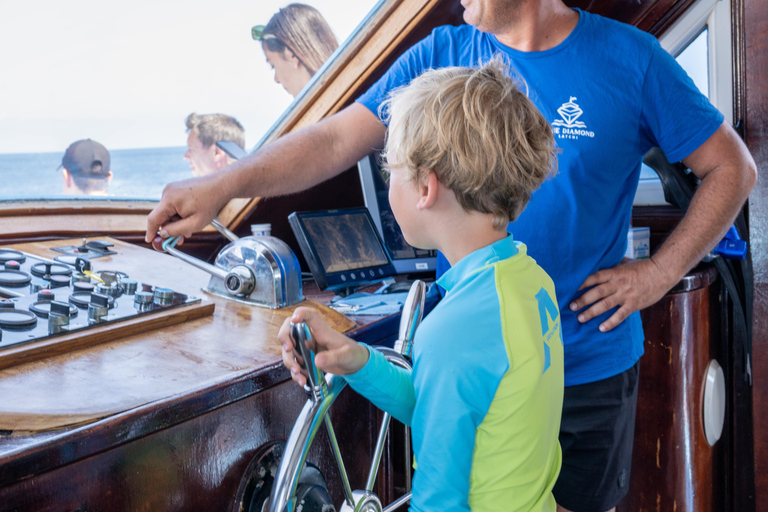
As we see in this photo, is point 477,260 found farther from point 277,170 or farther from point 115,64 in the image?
point 115,64

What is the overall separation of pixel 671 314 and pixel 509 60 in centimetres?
89

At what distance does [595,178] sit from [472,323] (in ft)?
2.12

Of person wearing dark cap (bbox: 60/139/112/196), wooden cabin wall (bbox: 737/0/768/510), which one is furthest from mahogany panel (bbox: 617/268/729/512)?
person wearing dark cap (bbox: 60/139/112/196)

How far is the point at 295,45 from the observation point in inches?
99.8

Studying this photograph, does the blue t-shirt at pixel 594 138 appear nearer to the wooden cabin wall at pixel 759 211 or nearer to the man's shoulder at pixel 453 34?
the man's shoulder at pixel 453 34

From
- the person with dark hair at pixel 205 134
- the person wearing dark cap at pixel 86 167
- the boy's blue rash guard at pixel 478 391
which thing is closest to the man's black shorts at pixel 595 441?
the boy's blue rash guard at pixel 478 391

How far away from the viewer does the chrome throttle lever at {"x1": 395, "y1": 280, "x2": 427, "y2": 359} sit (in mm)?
879

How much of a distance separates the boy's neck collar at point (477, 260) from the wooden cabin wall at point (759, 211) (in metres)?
1.48

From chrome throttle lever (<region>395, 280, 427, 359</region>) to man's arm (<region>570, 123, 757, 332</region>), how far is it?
468 millimetres

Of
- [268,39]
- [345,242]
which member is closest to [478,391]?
[345,242]

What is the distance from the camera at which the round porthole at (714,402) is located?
6.06ft

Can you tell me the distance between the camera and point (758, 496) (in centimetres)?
195

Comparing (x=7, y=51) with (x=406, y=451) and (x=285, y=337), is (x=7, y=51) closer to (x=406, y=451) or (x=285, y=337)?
(x=406, y=451)

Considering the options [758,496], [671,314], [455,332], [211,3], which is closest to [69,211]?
[455,332]
